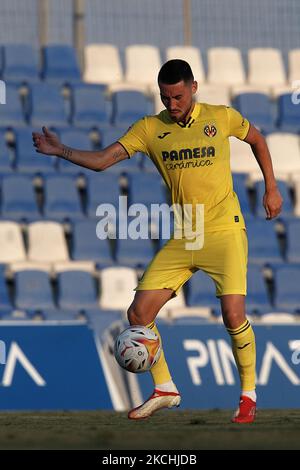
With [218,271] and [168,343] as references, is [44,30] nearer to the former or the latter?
[168,343]

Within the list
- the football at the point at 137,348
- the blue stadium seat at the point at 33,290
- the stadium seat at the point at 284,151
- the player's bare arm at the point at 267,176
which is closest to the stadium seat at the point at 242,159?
the stadium seat at the point at 284,151

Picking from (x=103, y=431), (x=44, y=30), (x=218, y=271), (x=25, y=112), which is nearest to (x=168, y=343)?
(x=218, y=271)

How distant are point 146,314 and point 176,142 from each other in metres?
1.31

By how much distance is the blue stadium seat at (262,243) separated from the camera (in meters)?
17.2

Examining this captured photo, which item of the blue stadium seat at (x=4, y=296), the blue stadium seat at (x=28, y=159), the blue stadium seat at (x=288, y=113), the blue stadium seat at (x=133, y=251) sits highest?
the blue stadium seat at (x=288, y=113)

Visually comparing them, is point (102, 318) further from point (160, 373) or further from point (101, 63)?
point (101, 63)

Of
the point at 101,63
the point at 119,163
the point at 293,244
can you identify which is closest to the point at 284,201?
the point at 293,244

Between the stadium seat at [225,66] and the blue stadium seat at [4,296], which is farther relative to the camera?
the stadium seat at [225,66]

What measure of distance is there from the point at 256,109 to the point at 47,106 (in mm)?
3288

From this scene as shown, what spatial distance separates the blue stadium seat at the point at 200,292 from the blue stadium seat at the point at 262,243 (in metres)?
1.14

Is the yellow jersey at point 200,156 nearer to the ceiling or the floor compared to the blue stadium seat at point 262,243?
nearer to the ceiling

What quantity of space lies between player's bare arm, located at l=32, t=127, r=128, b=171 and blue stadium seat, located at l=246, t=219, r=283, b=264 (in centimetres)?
773

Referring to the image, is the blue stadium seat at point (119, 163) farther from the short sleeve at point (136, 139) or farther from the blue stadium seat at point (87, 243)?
the short sleeve at point (136, 139)

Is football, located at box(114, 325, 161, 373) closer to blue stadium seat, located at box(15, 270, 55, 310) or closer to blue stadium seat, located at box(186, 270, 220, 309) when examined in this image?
blue stadium seat, located at box(15, 270, 55, 310)
